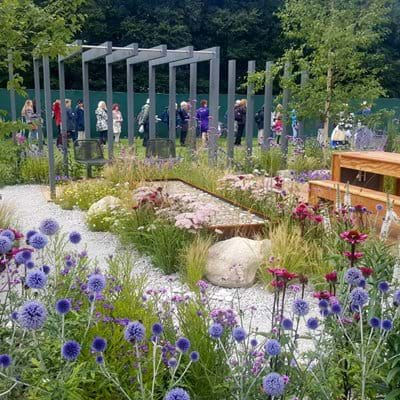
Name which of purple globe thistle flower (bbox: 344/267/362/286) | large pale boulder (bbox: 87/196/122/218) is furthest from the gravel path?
purple globe thistle flower (bbox: 344/267/362/286)

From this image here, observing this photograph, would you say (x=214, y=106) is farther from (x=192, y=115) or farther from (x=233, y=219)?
(x=233, y=219)

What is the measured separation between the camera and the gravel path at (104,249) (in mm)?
3926

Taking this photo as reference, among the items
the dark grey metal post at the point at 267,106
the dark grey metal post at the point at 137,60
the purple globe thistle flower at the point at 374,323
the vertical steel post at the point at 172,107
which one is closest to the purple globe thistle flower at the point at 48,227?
the purple globe thistle flower at the point at 374,323

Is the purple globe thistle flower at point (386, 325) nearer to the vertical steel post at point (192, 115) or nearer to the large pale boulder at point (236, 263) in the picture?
the large pale boulder at point (236, 263)

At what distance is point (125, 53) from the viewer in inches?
440

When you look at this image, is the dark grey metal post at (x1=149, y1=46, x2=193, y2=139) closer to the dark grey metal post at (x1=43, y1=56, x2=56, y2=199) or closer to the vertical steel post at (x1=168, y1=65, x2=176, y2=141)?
the vertical steel post at (x1=168, y1=65, x2=176, y2=141)

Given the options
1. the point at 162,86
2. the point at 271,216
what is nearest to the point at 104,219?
the point at 271,216

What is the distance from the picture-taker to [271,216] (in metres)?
5.55

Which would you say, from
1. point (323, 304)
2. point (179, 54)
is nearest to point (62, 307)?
point (323, 304)

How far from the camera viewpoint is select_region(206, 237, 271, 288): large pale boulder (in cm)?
437

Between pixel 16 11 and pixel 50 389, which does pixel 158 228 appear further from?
pixel 50 389

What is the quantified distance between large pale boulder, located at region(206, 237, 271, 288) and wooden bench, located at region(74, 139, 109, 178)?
5.61 m

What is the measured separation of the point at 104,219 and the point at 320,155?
6.03 metres

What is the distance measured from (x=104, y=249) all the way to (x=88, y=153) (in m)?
5.04
